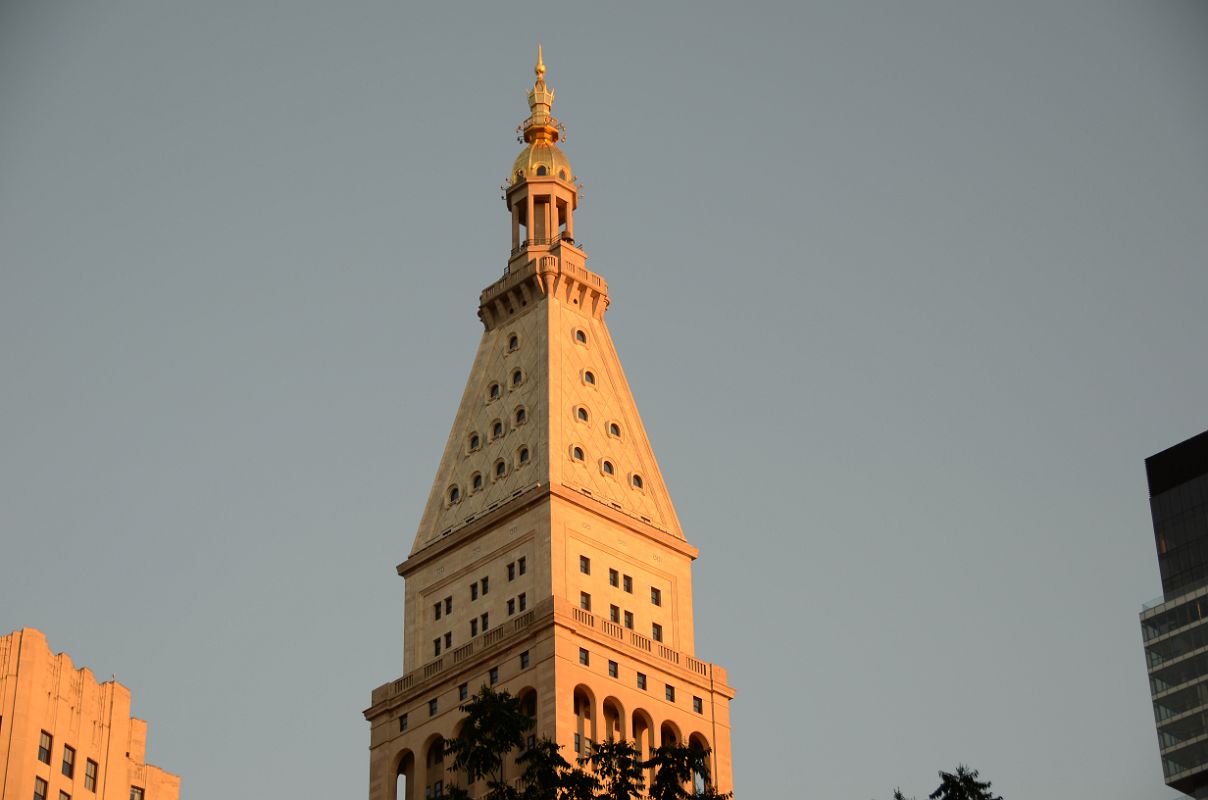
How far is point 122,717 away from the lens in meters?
110

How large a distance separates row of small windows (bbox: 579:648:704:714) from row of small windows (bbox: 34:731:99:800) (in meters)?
40.2

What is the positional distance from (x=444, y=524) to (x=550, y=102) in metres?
33.9

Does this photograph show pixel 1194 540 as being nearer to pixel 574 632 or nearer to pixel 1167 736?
pixel 1167 736

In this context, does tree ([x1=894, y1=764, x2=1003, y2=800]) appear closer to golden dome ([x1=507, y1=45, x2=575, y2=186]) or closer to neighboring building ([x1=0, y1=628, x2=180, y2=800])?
neighboring building ([x1=0, y1=628, x2=180, y2=800])

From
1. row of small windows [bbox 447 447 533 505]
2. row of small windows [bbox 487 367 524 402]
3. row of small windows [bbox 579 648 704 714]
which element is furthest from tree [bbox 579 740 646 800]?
row of small windows [bbox 487 367 524 402]

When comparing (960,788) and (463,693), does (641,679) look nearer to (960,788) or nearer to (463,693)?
(463,693)

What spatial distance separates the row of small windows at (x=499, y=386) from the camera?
161375 mm

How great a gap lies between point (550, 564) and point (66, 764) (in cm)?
4609

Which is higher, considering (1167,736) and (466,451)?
(466,451)

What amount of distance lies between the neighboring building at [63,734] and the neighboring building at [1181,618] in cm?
7916

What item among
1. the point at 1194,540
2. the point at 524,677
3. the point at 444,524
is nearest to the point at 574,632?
the point at 524,677

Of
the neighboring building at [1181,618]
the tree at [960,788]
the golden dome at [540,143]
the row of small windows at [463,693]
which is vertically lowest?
the tree at [960,788]

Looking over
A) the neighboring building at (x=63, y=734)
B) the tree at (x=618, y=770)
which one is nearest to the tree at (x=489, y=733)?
the tree at (x=618, y=770)

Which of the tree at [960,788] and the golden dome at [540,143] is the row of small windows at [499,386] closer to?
the golden dome at [540,143]
